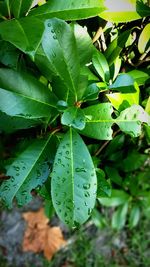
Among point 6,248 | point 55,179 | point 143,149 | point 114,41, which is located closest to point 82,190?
point 55,179

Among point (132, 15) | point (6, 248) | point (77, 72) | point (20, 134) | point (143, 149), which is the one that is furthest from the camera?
point (6, 248)

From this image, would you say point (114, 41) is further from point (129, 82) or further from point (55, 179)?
point (55, 179)

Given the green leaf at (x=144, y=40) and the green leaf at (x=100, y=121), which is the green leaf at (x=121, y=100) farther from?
the green leaf at (x=144, y=40)

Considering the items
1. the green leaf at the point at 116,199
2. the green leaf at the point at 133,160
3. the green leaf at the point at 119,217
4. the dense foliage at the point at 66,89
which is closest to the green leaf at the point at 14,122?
the dense foliage at the point at 66,89

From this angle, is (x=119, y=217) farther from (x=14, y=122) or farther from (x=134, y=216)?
(x=14, y=122)

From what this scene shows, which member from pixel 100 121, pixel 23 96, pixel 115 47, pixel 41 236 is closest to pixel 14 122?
pixel 23 96

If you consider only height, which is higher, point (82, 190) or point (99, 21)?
point (99, 21)

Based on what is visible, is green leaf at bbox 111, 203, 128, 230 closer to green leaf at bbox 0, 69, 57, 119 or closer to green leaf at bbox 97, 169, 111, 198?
green leaf at bbox 97, 169, 111, 198

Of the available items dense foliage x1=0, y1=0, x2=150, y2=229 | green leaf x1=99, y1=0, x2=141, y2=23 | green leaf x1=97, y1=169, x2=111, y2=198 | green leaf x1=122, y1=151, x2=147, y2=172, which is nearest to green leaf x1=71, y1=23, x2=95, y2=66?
dense foliage x1=0, y1=0, x2=150, y2=229
